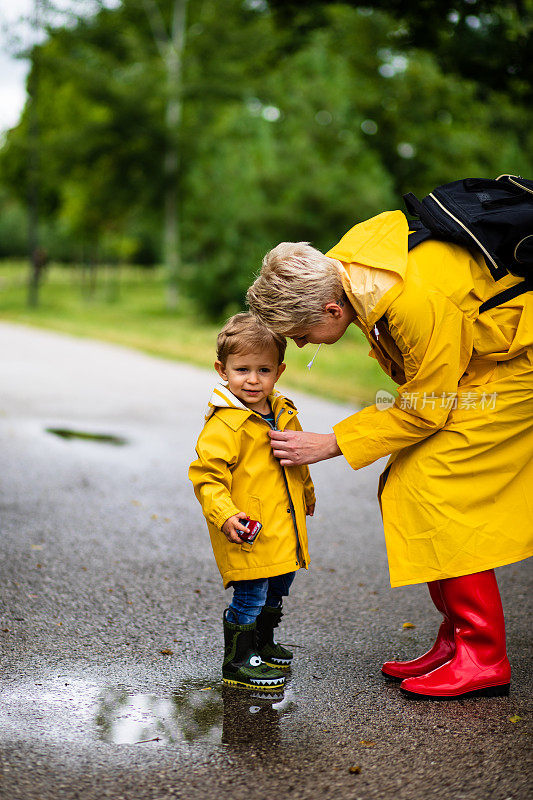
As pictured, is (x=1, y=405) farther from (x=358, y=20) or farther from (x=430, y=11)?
(x=358, y=20)

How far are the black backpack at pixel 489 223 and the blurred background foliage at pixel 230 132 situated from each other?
8.58 m

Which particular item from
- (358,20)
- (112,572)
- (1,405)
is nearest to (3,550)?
(112,572)

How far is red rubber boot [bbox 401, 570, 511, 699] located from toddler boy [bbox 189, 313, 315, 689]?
0.52m

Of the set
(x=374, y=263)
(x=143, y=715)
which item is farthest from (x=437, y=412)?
(x=143, y=715)

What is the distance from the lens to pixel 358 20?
25.9 meters

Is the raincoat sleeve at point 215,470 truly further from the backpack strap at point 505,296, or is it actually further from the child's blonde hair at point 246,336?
the backpack strap at point 505,296

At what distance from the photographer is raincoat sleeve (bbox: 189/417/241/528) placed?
3074mm

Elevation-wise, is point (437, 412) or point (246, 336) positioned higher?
point (246, 336)

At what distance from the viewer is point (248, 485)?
323cm

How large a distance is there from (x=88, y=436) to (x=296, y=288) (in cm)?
565

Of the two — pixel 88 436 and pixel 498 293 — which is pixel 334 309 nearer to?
pixel 498 293

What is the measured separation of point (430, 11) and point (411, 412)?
6357 mm

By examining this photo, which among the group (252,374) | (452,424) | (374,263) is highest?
(374,263)

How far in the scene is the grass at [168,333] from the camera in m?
12.5
